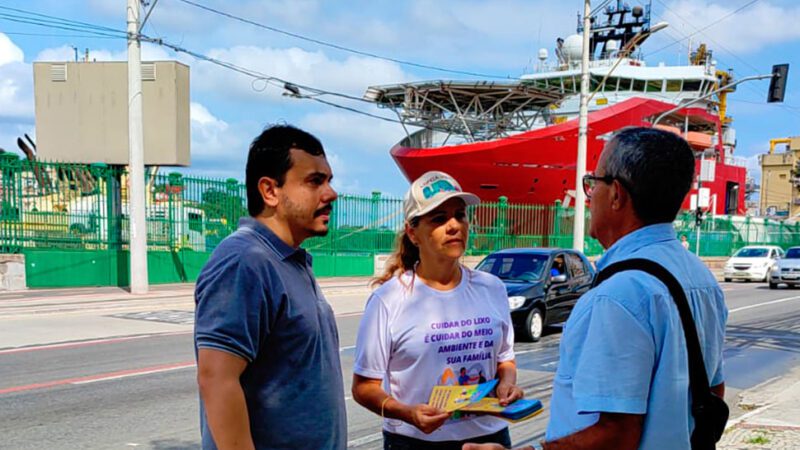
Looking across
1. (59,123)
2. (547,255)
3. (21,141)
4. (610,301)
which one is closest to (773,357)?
(547,255)

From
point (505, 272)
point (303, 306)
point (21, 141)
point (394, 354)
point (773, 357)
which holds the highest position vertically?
point (21, 141)

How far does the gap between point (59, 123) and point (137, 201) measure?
638 cm

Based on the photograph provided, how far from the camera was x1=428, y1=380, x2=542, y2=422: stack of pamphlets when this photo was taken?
234 cm

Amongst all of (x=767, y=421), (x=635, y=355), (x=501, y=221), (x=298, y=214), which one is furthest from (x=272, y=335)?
(x=501, y=221)

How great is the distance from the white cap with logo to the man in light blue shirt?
3.36 ft

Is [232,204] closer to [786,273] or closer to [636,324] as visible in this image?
[636,324]

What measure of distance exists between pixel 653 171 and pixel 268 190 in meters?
1.21

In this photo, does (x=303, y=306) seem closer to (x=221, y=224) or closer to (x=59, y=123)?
(x=221, y=224)

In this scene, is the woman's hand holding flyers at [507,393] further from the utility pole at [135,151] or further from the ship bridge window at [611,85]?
the ship bridge window at [611,85]

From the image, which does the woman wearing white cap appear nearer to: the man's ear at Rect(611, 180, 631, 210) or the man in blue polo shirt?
the man in blue polo shirt

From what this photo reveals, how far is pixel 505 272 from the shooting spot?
37.0 ft

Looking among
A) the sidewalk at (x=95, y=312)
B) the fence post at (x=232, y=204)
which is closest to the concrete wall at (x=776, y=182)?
the fence post at (x=232, y=204)

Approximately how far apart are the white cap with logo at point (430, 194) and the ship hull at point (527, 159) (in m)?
25.5

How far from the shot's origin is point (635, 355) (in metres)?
1.69
